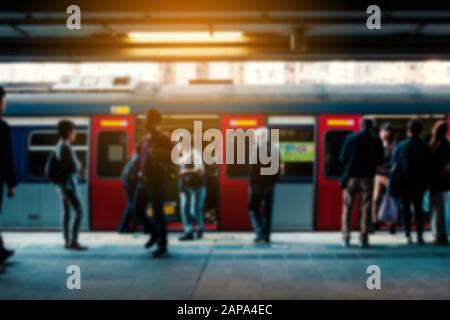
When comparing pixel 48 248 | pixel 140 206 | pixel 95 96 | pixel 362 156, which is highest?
pixel 95 96

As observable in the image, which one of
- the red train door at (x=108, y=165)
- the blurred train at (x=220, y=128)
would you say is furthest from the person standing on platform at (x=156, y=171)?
the red train door at (x=108, y=165)

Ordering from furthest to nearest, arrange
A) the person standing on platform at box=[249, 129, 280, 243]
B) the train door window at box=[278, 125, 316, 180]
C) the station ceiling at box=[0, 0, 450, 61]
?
the train door window at box=[278, 125, 316, 180]
the person standing on platform at box=[249, 129, 280, 243]
the station ceiling at box=[0, 0, 450, 61]

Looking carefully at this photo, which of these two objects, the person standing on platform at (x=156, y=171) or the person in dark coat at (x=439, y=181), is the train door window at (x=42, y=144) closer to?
the person standing on platform at (x=156, y=171)

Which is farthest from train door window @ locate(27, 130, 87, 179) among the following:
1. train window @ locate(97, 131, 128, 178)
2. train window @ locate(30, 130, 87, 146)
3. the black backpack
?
the black backpack

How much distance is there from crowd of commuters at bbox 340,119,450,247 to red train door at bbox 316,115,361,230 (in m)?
1.62

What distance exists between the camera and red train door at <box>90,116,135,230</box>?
8.86 meters

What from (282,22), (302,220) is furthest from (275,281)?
(302,220)

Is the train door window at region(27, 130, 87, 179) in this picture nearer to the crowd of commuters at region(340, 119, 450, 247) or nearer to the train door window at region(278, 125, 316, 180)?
the train door window at region(278, 125, 316, 180)

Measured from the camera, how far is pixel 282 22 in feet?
18.7

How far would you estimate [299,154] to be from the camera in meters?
8.84

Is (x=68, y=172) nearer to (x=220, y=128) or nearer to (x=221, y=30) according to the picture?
(x=221, y=30)

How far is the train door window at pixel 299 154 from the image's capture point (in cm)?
881

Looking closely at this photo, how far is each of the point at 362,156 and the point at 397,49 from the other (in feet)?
4.69
